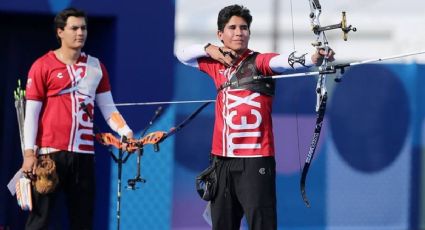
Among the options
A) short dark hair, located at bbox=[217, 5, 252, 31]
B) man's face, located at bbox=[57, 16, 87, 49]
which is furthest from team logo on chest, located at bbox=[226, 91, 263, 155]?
man's face, located at bbox=[57, 16, 87, 49]

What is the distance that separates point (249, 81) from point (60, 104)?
4.23ft

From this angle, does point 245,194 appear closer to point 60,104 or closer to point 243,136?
point 243,136

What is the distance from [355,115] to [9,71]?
2853 mm

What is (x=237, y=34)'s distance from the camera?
520 centimetres

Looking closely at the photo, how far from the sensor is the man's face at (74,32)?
5.90 metres

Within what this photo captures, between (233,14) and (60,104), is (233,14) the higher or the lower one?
the higher one

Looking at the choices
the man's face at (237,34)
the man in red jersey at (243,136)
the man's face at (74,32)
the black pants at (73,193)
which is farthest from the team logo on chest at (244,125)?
the man's face at (74,32)

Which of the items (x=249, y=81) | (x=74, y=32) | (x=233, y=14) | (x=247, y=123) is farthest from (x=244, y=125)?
(x=74, y=32)

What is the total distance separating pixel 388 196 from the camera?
8359mm

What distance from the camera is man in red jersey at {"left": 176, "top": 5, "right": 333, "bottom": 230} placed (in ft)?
16.6

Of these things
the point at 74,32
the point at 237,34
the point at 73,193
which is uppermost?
the point at 74,32

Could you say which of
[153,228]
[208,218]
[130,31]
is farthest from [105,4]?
[208,218]

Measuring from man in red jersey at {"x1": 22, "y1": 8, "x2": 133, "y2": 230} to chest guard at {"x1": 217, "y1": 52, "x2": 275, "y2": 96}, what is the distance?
1.08 meters

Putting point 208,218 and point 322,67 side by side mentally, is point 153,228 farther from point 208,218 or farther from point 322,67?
point 322,67
